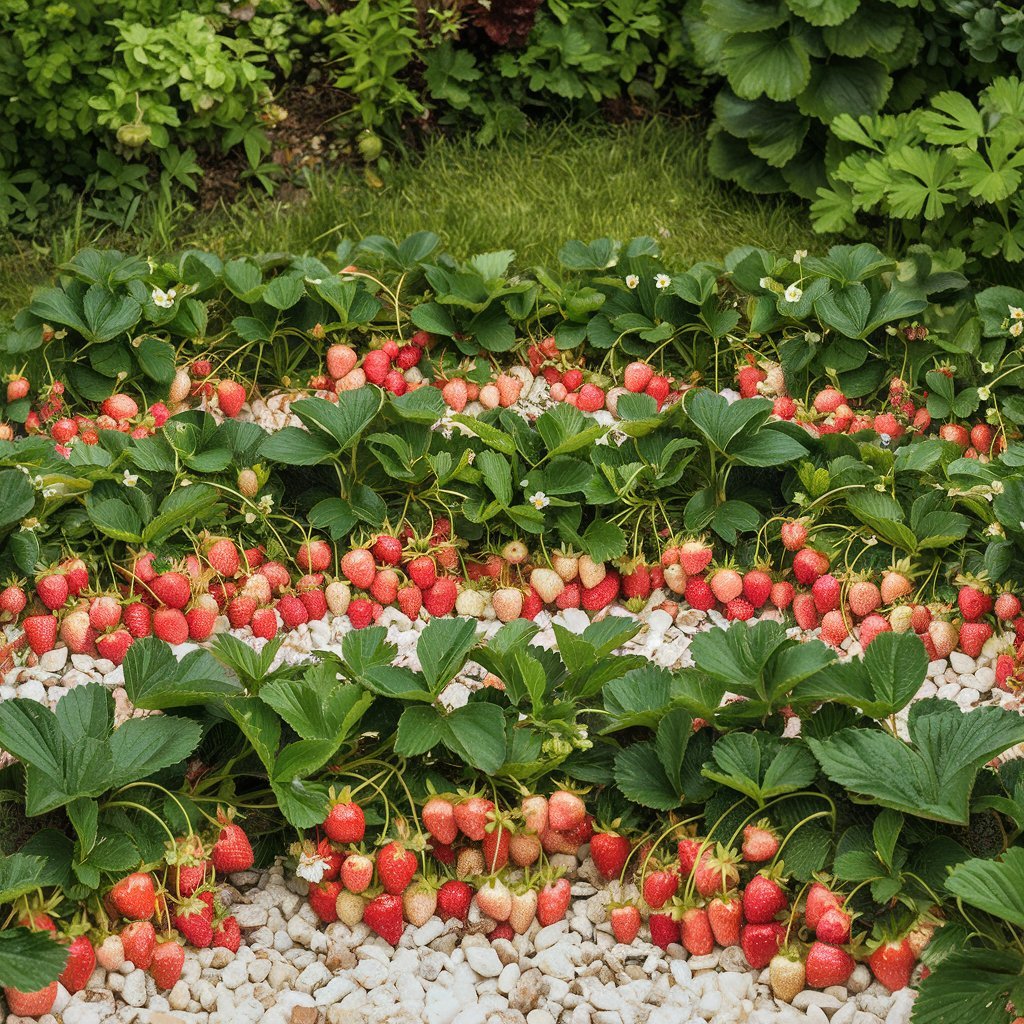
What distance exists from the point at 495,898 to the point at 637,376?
1.51 meters

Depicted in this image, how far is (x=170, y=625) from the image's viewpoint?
2.80m

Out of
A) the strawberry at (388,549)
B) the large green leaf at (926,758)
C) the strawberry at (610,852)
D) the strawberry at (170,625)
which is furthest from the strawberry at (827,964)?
the strawberry at (170,625)

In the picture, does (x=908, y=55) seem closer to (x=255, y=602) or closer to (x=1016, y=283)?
(x=1016, y=283)

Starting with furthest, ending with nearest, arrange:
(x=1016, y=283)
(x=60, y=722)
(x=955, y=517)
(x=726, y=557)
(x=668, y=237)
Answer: (x=668, y=237), (x=1016, y=283), (x=726, y=557), (x=955, y=517), (x=60, y=722)

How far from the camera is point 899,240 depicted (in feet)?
13.0

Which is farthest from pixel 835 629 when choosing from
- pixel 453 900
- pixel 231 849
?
pixel 231 849

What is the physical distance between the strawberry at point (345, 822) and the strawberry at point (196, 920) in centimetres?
23

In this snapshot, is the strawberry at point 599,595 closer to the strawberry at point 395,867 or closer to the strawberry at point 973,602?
the strawberry at point 973,602

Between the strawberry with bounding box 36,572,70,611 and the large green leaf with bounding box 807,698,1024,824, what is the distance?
1.51m

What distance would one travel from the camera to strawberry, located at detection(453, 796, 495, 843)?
90.8 inches

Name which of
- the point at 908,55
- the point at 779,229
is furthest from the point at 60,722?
the point at 908,55

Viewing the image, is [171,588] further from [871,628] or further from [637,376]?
[871,628]

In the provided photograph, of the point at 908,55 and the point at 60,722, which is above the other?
the point at 908,55

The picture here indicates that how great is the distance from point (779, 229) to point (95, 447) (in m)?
2.11
